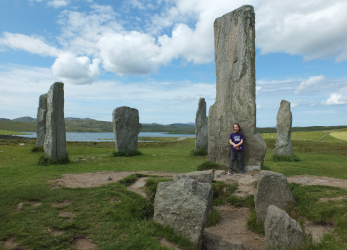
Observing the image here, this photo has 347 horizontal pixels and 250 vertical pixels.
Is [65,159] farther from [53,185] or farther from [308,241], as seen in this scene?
[308,241]

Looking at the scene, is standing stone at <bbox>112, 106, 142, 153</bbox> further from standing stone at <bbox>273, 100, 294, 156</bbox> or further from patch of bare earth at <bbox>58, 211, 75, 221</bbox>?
patch of bare earth at <bbox>58, 211, 75, 221</bbox>

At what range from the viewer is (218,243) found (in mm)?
5652

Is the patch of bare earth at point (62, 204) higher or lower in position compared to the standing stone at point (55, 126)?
lower

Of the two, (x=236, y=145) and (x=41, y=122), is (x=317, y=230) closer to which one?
(x=236, y=145)

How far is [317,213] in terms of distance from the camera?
653 centimetres

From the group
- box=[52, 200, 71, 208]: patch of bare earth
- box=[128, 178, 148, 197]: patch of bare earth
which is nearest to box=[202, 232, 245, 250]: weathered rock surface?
box=[128, 178, 148, 197]: patch of bare earth

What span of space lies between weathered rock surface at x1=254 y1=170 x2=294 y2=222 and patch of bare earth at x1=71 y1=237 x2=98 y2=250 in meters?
4.24

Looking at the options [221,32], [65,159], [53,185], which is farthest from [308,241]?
[65,159]

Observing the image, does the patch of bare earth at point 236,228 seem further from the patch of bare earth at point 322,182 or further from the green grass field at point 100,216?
the patch of bare earth at point 322,182

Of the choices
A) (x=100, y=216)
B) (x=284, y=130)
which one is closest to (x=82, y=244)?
(x=100, y=216)

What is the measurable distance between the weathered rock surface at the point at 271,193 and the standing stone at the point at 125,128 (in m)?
13.2

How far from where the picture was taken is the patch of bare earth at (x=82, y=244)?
4889 mm

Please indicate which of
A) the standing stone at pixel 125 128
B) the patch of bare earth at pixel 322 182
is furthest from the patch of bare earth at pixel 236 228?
the standing stone at pixel 125 128

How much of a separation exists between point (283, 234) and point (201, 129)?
14745mm
